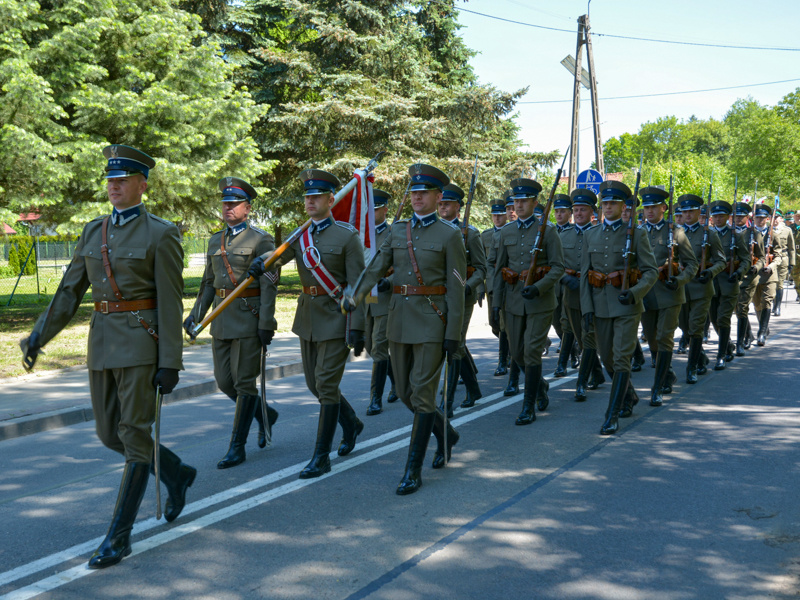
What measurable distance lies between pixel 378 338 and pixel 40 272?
30.5 m

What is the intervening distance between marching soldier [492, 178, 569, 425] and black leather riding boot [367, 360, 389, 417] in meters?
1.32

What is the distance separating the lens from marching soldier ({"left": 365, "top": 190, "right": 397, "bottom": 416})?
809 cm

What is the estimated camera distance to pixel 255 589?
385cm

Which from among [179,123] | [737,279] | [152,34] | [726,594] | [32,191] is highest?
[152,34]

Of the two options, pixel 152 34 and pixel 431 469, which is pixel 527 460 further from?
pixel 152 34

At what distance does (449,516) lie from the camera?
4867mm

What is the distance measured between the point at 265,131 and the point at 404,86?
4241 mm

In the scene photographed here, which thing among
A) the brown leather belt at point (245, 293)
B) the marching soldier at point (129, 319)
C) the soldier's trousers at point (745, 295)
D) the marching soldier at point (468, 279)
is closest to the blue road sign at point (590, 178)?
the soldier's trousers at point (745, 295)

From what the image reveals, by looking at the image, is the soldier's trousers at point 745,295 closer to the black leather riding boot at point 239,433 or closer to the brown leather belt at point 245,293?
the brown leather belt at point 245,293

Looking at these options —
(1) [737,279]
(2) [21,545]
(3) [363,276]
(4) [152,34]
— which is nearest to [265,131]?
(4) [152,34]

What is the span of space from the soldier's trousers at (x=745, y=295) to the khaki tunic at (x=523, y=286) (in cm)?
557

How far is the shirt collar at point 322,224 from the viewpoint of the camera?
6.06m

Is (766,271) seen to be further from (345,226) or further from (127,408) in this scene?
(127,408)

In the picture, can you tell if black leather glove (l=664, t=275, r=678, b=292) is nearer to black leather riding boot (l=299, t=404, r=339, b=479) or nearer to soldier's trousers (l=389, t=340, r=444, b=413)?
soldier's trousers (l=389, t=340, r=444, b=413)
